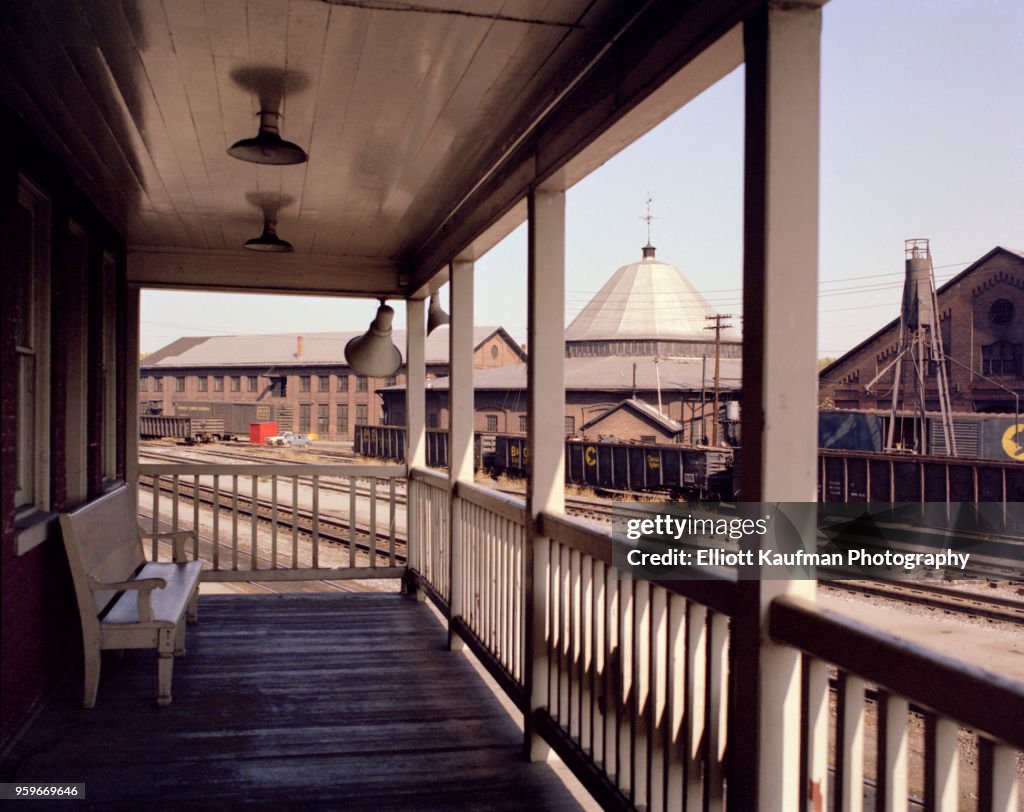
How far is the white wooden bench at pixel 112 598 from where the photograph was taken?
3.57 meters

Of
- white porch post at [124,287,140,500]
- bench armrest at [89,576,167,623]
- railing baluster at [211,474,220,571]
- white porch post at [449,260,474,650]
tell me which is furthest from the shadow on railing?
white porch post at [124,287,140,500]

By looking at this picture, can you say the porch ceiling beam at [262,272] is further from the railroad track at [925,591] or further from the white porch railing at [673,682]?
the white porch railing at [673,682]

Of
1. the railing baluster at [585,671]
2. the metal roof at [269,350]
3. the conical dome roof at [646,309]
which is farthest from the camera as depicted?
the conical dome roof at [646,309]

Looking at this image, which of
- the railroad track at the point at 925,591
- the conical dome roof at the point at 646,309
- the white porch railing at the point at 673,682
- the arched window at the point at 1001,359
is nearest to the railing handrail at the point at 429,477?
the railroad track at the point at 925,591

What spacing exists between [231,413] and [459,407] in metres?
39.2

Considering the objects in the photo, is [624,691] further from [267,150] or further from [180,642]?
[180,642]

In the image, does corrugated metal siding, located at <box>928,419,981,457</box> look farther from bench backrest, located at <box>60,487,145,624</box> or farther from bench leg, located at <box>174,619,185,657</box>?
bench leg, located at <box>174,619,185,657</box>

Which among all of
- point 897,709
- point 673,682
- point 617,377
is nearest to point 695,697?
point 673,682

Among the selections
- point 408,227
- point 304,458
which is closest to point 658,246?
point 304,458

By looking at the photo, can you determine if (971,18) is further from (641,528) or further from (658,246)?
(658,246)

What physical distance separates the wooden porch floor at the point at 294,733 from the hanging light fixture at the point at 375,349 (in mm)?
2079

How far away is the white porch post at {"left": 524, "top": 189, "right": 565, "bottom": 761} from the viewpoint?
304 centimetres

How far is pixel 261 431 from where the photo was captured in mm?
39375

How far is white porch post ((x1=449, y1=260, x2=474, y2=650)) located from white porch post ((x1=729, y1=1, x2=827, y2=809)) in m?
2.92
